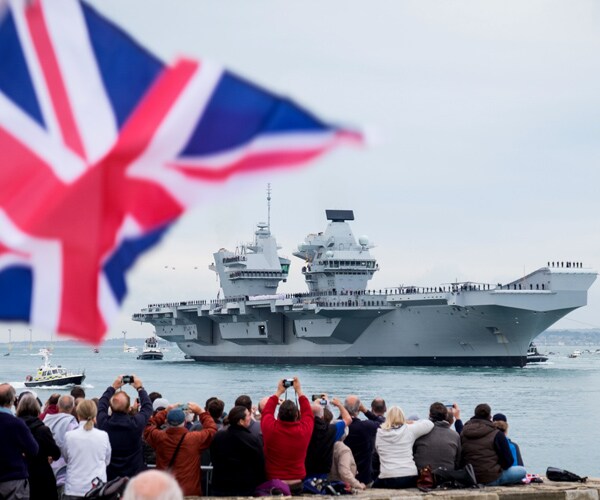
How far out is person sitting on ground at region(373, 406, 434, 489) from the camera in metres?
8.30

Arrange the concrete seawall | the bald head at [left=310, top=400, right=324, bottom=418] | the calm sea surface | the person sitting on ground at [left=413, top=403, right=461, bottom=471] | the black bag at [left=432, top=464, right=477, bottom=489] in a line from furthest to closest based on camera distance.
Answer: the calm sea surface → the person sitting on ground at [left=413, top=403, right=461, bottom=471] → the black bag at [left=432, top=464, right=477, bottom=489] → the concrete seawall → the bald head at [left=310, top=400, right=324, bottom=418]

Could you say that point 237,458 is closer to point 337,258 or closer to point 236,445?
point 236,445

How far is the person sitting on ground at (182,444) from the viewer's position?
7.44m

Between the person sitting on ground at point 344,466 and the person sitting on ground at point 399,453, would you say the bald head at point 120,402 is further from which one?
the person sitting on ground at point 399,453

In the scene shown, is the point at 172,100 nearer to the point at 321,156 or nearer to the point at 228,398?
the point at 321,156

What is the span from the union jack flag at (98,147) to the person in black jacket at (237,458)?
3.88 metres

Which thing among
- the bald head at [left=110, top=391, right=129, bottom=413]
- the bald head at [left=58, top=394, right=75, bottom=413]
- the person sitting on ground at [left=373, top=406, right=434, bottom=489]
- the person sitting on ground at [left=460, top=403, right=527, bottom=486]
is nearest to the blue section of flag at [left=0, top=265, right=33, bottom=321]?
the bald head at [left=110, top=391, right=129, bottom=413]

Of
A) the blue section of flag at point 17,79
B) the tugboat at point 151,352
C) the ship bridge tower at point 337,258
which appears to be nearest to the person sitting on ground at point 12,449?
the blue section of flag at point 17,79

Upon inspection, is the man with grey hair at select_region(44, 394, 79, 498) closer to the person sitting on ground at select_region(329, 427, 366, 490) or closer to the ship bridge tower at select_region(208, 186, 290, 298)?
the person sitting on ground at select_region(329, 427, 366, 490)

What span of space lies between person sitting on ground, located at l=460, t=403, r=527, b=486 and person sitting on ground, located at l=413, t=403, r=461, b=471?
78mm

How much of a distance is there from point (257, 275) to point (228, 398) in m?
32.4

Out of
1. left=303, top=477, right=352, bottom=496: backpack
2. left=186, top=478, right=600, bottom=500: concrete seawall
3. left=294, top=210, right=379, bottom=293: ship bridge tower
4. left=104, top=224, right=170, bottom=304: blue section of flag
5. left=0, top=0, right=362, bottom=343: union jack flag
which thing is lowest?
left=186, top=478, right=600, bottom=500: concrete seawall

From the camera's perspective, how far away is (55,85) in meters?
3.54

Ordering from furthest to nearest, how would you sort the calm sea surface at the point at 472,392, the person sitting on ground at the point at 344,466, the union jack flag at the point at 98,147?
the calm sea surface at the point at 472,392 < the person sitting on ground at the point at 344,466 < the union jack flag at the point at 98,147
